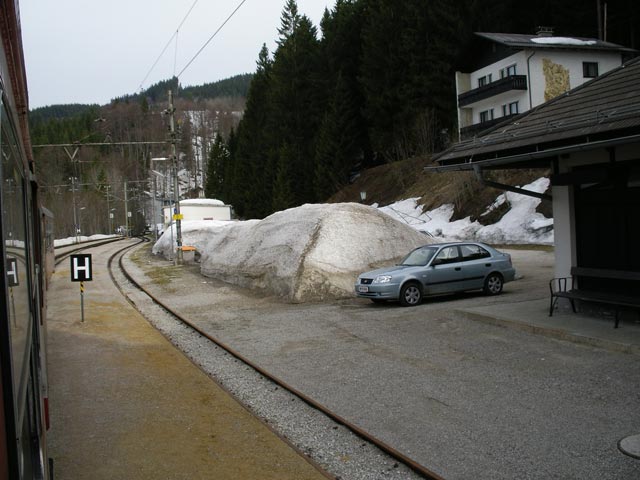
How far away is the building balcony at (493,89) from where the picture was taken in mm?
41875

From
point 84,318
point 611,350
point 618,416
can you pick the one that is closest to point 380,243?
point 84,318

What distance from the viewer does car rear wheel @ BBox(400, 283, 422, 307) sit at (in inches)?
588

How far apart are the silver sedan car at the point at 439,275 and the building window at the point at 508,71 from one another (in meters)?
31.2

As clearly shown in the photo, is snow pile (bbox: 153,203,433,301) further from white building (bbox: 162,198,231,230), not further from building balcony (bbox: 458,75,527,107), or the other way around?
white building (bbox: 162,198,231,230)

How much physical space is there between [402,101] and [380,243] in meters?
32.9

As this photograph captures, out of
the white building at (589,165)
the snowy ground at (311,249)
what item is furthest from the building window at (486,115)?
the white building at (589,165)

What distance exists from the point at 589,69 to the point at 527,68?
18.1 feet

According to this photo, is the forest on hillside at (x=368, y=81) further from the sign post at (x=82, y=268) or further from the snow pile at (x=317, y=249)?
the sign post at (x=82, y=268)

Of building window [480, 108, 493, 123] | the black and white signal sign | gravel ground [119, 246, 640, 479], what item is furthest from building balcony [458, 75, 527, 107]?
the black and white signal sign

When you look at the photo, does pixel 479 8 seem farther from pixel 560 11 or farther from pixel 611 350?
pixel 611 350

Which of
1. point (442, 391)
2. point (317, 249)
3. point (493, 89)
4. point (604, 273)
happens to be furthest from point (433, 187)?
point (442, 391)

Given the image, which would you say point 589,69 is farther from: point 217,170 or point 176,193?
point 217,170

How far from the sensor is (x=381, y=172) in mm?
52875

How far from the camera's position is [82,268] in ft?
45.9
